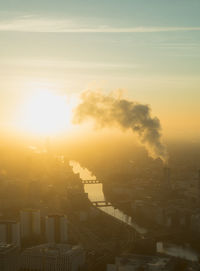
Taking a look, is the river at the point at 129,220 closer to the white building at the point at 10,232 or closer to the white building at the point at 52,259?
the white building at the point at 52,259

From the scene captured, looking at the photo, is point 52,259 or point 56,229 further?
point 56,229

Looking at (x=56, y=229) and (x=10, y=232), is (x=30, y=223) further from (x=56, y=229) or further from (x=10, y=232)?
(x=10, y=232)

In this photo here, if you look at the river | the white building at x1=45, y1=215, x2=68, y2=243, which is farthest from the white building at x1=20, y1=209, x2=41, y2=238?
the river

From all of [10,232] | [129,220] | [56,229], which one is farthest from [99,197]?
[10,232]

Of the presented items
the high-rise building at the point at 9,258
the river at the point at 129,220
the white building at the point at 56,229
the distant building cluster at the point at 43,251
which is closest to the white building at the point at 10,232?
the distant building cluster at the point at 43,251

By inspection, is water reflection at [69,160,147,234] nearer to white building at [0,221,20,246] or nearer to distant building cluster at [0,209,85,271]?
distant building cluster at [0,209,85,271]

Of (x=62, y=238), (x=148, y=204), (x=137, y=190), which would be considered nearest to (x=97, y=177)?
(x=137, y=190)

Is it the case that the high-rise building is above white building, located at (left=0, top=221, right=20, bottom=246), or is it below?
below
